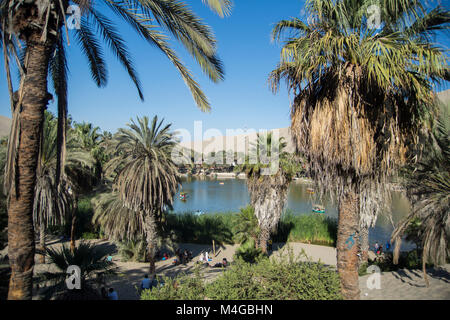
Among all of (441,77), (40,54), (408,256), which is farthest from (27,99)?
(408,256)

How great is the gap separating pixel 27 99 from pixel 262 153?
46.2ft

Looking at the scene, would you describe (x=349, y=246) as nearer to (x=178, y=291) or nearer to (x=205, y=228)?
(x=178, y=291)

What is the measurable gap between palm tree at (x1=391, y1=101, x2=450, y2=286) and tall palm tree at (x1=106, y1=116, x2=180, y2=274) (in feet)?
30.1

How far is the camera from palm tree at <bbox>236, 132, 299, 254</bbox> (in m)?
16.9

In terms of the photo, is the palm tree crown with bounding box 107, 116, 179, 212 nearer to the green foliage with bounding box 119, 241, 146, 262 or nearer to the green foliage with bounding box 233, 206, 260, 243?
the green foliage with bounding box 119, 241, 146, 262

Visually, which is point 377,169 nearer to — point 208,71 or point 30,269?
point 208,71

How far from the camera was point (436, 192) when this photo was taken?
7.51 metres

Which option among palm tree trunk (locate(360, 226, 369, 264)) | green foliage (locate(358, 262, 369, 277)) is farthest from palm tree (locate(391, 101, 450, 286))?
palm tree trunk (locate(360, 226, 369, 264))

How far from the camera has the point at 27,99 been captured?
4.27 meters

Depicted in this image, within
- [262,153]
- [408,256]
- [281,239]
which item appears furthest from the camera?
[281,239]

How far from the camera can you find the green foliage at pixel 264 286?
5.39m

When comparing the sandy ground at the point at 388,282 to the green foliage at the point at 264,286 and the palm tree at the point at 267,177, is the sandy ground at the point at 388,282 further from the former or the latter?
the palm tree at the point at 267,177

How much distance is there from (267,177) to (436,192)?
1001 cm
